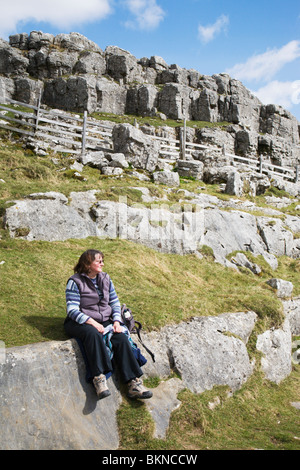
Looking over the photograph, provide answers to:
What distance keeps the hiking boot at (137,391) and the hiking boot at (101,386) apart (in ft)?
1.92

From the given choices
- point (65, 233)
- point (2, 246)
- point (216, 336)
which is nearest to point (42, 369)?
point (216, 336)

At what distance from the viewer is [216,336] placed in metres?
8.07

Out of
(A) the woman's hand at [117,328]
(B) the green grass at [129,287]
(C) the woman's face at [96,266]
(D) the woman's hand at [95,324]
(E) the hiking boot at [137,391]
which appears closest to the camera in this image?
(E) the hiking boot at [137,391]

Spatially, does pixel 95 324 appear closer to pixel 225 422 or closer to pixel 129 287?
pixel 225 422

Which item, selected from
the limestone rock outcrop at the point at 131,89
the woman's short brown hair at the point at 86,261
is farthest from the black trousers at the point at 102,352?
the limestone rock outcrop at the point at 131,89

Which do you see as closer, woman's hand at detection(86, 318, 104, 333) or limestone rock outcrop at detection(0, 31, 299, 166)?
woman's hand at detection(86, 318, 104, 333)

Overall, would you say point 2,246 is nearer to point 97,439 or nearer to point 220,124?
point 97,439

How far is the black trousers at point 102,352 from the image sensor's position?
17.8 ft

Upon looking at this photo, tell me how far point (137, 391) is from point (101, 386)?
2.39 feet

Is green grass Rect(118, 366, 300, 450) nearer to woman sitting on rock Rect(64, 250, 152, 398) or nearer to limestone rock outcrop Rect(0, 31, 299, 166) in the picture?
woman sitting on rock Rect(64, 250, 152, 398)

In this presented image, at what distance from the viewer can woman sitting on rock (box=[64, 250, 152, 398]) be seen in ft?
17.9

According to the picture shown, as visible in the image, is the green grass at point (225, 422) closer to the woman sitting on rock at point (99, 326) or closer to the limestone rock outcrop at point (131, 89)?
the woman sitting on rock at point (99, 326)

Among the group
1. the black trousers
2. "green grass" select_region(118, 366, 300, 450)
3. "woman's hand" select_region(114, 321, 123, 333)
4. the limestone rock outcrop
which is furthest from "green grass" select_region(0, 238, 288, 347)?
the limestone rock outcrop
